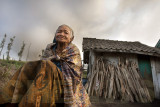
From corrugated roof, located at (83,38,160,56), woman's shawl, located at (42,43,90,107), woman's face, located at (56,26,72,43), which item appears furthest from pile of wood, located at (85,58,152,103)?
woman's face, located at (56,26,72,43)

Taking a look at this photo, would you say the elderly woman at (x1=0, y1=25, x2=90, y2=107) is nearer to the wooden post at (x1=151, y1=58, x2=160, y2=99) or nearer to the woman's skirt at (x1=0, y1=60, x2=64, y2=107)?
the woman's skirt at (x1=0, y1=60, x2=64, y2=107)

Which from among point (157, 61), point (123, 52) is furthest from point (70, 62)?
point (157, 61)

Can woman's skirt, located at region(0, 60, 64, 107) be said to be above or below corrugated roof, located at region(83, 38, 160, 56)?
below

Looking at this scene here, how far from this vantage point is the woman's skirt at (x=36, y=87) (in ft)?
2.43

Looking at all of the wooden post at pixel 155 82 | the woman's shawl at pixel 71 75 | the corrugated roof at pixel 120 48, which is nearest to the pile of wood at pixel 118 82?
the corrugated roof at pixel 120 48

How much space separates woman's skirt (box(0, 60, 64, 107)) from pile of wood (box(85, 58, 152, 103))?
15.3ft

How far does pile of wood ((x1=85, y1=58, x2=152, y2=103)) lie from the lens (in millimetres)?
4969

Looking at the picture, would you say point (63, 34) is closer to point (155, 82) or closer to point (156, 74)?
point (155, 82)

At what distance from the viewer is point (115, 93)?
5.06 meters

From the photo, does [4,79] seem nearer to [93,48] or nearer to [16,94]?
[93,48]

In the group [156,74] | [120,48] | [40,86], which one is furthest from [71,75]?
[156,74]

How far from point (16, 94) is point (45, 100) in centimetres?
28

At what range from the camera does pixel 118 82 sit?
17.4 ft

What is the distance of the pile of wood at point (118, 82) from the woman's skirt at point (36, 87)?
4.66 meters
